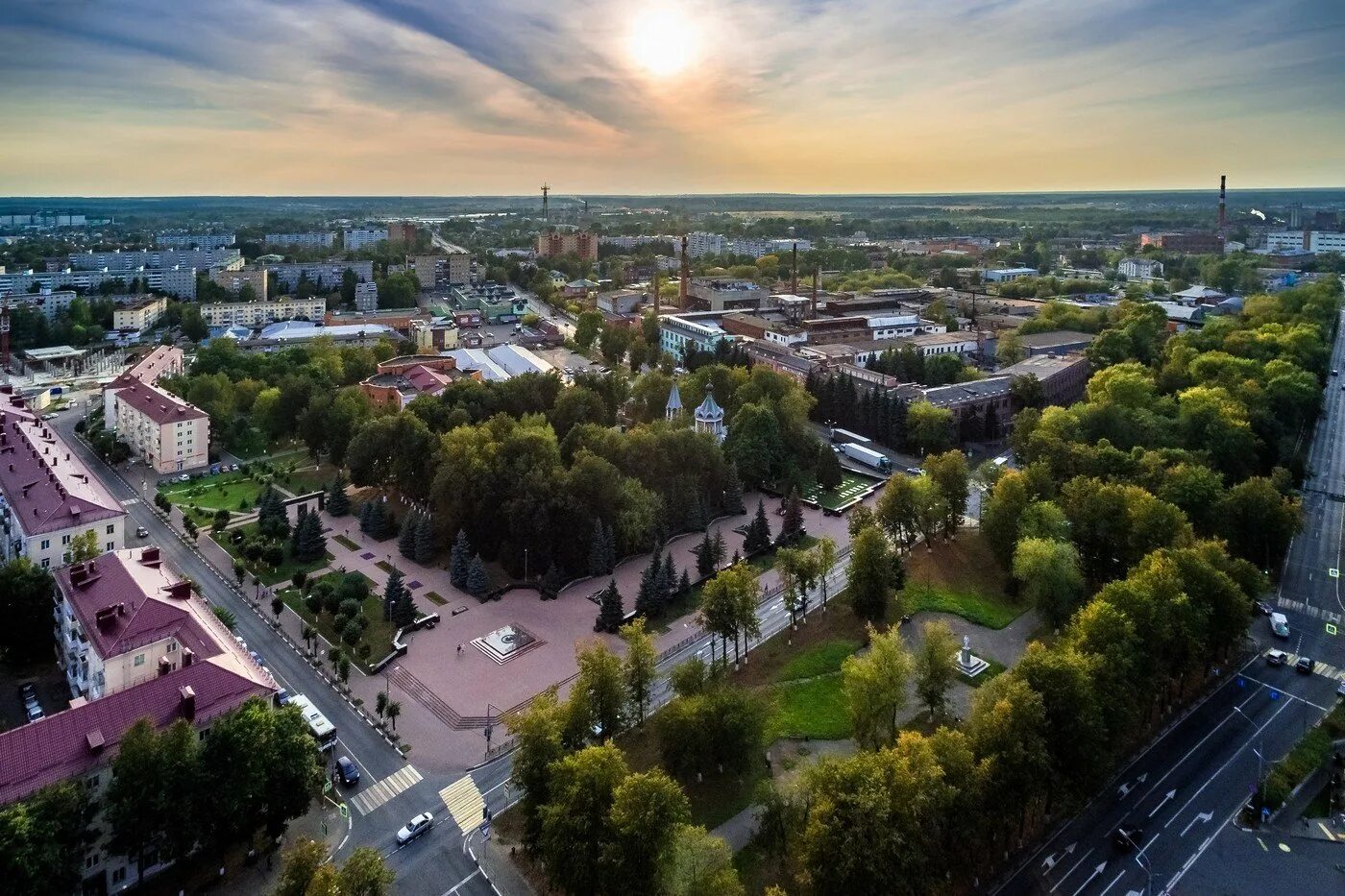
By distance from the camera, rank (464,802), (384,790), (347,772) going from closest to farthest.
Result: (464,802) → (384,790) → (347,772)

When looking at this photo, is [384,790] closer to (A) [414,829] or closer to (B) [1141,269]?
(A) [414,829]

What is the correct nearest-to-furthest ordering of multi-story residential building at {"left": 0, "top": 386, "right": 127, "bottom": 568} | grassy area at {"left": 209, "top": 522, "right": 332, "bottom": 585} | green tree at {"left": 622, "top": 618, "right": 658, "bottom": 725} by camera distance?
green tree at {"left": 622, "top": 618, "right": 658, "bottom": 725} → multi-story residential building at {"left": 0, "top": 386, "right": 127, "bottom": 568} → grassy area at {"left": 209, "top": 522, "right": 332, "bottom": 585}

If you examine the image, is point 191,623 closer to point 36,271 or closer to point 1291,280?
point 36,271

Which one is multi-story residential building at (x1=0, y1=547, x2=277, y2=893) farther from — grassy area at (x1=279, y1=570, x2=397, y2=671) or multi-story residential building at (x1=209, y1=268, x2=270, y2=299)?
multi-story residential building at (x1=209, y1=268, x2=270, y2=299)

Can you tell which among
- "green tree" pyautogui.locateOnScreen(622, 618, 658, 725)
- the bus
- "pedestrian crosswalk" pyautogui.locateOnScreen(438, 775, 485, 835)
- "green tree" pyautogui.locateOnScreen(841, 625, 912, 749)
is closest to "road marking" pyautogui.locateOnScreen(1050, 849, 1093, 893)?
"green tree" pyautogui.locateOnScreen(841, 625, 912, 749)

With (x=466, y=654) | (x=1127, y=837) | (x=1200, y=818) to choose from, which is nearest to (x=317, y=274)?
(x=466, y=654)

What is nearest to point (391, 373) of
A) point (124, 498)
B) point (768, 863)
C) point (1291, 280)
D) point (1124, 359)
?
point (124, 498)
